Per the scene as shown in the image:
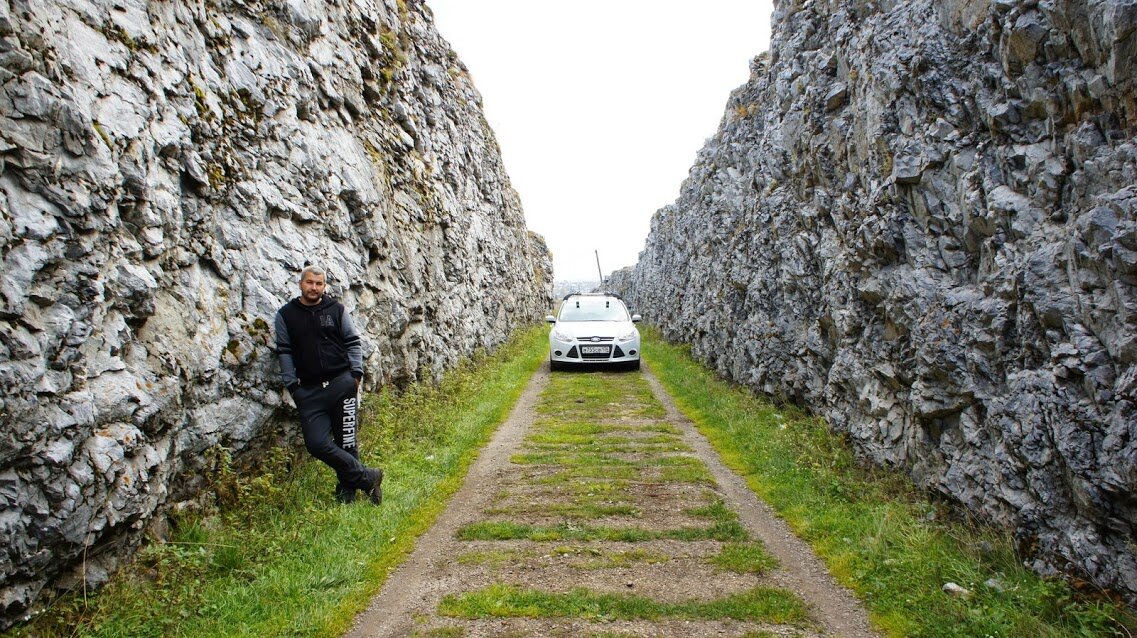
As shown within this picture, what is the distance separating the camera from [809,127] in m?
8.84

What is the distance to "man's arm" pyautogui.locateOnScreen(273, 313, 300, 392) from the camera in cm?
557

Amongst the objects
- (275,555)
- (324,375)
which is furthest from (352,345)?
(275,555)

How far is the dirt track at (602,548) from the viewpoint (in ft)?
13.0

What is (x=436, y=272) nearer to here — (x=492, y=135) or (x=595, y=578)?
(x=595, y=578)

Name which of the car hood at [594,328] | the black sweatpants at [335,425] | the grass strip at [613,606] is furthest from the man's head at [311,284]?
the car hood at [594,328]

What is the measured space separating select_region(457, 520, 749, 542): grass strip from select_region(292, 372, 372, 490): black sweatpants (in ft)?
3.88

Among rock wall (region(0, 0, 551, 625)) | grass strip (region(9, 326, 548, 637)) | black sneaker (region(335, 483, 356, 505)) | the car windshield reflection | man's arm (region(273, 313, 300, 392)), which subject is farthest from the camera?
the car windshield reflection

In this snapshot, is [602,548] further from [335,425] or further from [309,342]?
[309,342]

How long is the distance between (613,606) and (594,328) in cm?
1131

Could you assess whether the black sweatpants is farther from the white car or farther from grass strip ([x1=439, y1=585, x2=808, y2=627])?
the white car

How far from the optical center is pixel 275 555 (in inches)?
184

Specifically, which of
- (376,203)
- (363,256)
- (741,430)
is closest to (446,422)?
(363,256)

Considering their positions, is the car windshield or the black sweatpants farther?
the car windshield

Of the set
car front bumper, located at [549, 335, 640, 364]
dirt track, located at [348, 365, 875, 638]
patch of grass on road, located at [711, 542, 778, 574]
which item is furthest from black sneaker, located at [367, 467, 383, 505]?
car front bumper, located at [549, 335, 640, 364]
